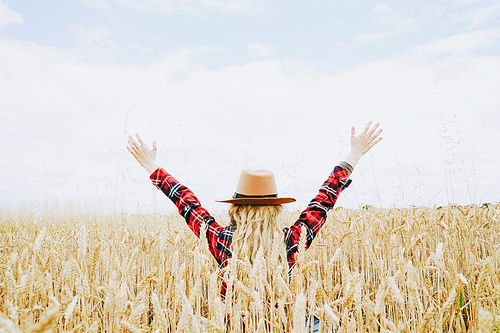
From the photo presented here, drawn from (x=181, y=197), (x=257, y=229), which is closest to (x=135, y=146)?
(x=181, y=197)

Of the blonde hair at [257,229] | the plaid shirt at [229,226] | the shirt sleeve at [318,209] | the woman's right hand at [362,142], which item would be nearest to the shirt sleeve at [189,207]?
the plaid shirt at [229,226]

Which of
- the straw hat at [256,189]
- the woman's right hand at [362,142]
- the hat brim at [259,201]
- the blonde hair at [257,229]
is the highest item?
the woman's right hand at [362,142]

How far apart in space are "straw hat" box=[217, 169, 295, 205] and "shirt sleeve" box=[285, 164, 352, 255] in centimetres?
22

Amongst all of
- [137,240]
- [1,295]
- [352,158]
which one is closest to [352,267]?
[352,158]

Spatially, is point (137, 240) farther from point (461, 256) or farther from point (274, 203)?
point (461, 256)

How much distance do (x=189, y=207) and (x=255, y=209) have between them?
0.61 meters

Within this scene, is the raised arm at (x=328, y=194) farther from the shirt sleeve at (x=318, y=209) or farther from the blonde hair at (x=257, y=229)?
the blonde hair at (x=257, y=229)

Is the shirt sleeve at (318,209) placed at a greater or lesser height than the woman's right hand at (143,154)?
lesser

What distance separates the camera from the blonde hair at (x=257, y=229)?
219 centimetres

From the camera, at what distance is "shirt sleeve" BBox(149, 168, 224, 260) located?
8.50ft

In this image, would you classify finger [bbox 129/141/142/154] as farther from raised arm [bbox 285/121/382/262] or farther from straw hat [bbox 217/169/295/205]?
raised arm [bbox 285/121/382/262]

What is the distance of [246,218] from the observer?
7.57 ft

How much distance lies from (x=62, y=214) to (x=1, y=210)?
141 inches

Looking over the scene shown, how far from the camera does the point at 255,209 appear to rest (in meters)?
2.34
